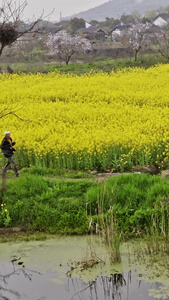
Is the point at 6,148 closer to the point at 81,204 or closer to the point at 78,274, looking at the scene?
the point at 81,204

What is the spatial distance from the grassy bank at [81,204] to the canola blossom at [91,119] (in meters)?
2.49

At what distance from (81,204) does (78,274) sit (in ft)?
9.93

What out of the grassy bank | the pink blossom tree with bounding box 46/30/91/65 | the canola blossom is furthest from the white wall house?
the grassy bank

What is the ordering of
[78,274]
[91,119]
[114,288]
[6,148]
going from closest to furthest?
[114,288] → [78,274] → [6,148] → [91,119]

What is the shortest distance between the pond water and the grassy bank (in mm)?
802

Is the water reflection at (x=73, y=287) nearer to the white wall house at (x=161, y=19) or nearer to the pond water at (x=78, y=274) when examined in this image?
the pond water at (x=78, y=274)

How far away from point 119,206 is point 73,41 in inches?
1505

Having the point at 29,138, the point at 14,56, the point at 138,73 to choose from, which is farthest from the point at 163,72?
the point at 14,56

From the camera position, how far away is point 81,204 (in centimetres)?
1074

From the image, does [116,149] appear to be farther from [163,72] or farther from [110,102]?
[163,72]

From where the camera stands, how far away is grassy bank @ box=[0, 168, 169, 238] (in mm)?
9844

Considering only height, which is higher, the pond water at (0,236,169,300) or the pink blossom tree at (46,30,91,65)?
the pink blossom tree at (46,30,91,65)

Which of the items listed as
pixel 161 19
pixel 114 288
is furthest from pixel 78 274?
pixel 161 19

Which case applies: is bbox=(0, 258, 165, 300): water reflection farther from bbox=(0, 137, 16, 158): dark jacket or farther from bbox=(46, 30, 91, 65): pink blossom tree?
bbox=(46, 30, 91, 65): pink blossom tree
